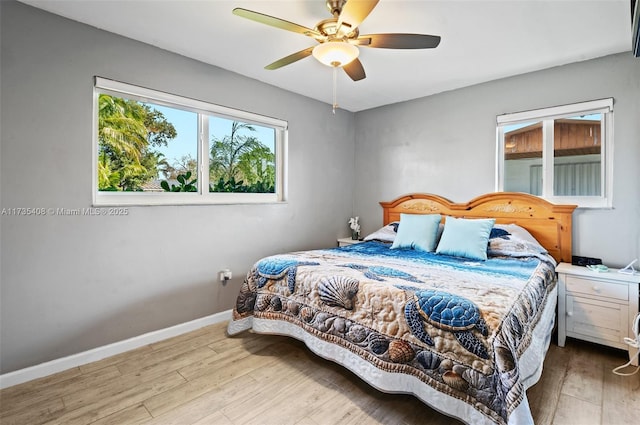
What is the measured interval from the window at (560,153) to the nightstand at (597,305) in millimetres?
724

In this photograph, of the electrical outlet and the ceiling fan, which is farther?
the electrical outlet

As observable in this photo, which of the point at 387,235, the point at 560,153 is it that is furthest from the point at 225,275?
the point at 560,153

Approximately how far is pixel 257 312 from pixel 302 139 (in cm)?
217

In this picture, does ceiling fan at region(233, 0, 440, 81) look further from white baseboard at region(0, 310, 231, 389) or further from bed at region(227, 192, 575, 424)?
white baseboard at region(0, 310, 231, 389)

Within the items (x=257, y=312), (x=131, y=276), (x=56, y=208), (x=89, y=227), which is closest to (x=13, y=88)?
(x=56, y=208)

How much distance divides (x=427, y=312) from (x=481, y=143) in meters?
2.50

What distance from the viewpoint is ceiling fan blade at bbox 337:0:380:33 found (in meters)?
1.60

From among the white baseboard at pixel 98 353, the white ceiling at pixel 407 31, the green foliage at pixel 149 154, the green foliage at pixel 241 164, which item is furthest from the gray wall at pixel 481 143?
the white baseboard at pixel 98 353

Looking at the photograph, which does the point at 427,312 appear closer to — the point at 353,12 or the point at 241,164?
the point at 353,12

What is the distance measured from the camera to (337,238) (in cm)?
434

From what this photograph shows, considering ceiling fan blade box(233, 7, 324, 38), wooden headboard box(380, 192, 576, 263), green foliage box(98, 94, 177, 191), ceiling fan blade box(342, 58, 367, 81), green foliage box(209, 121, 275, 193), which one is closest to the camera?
ceiling fan blade box(233, 7, 324, 38)

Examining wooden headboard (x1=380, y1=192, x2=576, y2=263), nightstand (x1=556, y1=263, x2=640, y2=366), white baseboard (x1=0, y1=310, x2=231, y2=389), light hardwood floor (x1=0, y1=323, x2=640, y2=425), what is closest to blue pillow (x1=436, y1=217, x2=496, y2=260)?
wooden headboard (x1=380, y1=192, x2=576, y2=263)

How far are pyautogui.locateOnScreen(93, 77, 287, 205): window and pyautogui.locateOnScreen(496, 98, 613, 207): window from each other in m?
2.45

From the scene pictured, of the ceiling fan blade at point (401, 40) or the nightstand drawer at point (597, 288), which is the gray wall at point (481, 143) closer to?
the nightstand drawer at point (597, 288)
